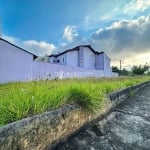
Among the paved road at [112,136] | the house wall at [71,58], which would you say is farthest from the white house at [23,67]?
the house wall at [71,58]

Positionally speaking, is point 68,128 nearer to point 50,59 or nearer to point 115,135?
point 115,135

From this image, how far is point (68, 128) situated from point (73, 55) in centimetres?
3101

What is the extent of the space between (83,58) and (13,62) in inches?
777

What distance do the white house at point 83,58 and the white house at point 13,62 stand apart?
15.9 metres

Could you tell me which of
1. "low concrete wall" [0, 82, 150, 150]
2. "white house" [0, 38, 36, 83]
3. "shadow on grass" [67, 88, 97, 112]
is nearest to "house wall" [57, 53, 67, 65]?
"white house" [0, 38, 36, 83]

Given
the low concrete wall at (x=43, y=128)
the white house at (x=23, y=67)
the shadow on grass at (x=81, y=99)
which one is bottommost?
the low concrete wall at (x=43, y=128)

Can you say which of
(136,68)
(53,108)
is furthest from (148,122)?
(136,68)

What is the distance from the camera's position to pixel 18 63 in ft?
47.7

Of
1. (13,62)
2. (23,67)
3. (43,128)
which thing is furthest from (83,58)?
(43,128)

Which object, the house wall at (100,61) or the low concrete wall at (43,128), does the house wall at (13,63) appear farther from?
the house wall at (100,61)

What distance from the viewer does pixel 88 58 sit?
113 feet

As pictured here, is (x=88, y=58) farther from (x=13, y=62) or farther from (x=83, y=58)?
(x=13, y=62)

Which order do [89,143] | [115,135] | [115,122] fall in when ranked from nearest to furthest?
[89,143], [115,135], [115,122]

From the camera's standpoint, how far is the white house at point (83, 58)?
3272 centimetres
